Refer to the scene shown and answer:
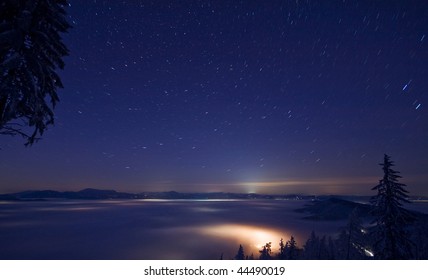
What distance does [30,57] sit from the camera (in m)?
8.43

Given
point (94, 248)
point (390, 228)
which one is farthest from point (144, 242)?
point (390, 228)

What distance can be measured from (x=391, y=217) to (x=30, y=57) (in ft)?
74.3

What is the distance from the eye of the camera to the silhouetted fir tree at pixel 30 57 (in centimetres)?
765

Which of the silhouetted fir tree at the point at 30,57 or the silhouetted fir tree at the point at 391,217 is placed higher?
the silhouetted fir tree at the point at 30,57

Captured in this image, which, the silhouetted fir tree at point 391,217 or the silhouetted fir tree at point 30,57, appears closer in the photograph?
the silhouetted fir tree at point 30,57

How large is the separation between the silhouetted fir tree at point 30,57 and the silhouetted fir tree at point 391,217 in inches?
804

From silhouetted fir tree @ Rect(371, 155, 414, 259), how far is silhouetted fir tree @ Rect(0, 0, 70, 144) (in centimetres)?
2043

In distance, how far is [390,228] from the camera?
55.1 ft

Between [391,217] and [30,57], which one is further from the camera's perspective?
[391,217]

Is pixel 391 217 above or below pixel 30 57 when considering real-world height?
below
